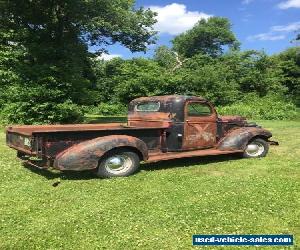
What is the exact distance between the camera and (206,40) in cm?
7031

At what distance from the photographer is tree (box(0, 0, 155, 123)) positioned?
70.0 feet

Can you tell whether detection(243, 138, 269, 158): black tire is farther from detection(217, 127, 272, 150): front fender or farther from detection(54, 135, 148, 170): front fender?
detection(54, 135, 148, 170): front fender

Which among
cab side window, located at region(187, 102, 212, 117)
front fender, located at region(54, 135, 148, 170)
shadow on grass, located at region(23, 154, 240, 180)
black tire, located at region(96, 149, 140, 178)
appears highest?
cab side window, located at region(187, 102, 212, 117)

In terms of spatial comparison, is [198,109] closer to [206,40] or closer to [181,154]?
[181,154]

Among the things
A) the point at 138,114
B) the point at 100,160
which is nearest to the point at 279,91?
the point at 138,114

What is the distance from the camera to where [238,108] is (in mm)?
30953

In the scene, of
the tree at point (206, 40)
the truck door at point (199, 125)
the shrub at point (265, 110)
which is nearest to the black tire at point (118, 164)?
the truck door at point (199, 125)

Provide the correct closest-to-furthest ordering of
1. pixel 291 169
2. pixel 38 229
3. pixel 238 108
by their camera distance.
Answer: pixel 38 229 < pixel 291 169 < pixel 238 108

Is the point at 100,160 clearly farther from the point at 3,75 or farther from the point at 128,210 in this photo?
the point at 3,75

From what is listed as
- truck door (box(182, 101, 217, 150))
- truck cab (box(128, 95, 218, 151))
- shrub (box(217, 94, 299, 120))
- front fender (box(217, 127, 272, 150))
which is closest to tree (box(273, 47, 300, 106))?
shrub (box(217, 94, 299, 120))

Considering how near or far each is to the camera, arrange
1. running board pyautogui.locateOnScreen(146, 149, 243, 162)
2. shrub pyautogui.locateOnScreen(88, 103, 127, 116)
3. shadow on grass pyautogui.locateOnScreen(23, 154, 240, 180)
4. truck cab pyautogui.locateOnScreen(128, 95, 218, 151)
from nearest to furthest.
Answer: shadow on grass pyautogui.locateOnScreen(23, 154, 240, 180) → running board pyautogui.locateOnScreen(146, 149, 243, 162) → truck cab pyautogui.locateOnScreen(128, 95, 218, 151) → shrub pyautogui.locateOnScreen(88, 103, 127, 116)

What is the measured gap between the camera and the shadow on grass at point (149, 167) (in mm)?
9373

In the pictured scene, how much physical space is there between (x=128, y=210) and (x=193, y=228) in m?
1.28

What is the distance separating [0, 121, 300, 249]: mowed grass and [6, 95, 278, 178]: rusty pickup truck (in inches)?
16.0
